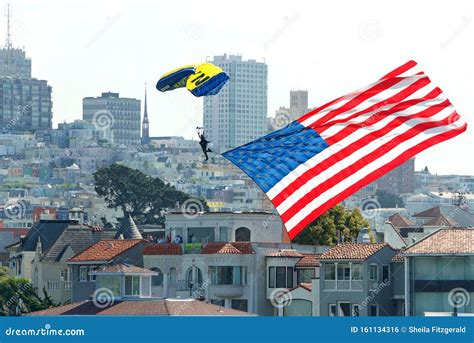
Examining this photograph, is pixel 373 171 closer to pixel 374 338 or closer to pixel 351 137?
pixel 351 137

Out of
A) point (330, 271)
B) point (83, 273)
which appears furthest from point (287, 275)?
point (83, 273)

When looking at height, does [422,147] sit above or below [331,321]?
above

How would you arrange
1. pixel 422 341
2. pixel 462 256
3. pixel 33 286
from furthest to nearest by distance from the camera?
pixel 33 286
pixel 462 256
pixel 422 341

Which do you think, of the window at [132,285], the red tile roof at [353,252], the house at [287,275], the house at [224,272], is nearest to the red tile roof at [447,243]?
the red tile roof at [353,252]

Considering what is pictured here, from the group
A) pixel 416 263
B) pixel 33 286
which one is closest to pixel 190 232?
pixel 33 286

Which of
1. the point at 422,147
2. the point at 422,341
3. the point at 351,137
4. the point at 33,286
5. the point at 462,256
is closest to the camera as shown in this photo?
the point at 422,341

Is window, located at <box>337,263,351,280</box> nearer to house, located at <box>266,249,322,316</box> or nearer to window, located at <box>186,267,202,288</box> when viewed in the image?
house, located at <box>266,249,322,316</box>

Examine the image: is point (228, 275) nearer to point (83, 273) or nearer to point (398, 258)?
point (83, 273)
